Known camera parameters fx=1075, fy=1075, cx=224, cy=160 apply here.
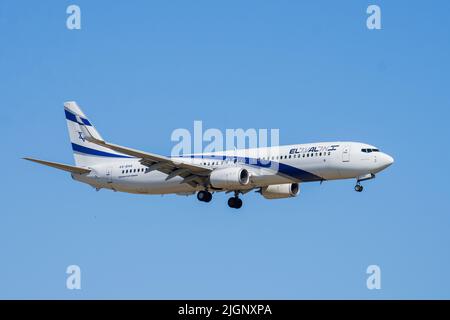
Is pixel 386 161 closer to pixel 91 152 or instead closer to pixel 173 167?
pixel 173 167

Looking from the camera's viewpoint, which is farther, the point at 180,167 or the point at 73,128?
the point at 73,128

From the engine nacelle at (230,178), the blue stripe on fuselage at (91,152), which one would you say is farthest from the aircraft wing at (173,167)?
the blue stripe on fuselage at (91,152)

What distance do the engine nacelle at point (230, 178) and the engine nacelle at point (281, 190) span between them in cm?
410

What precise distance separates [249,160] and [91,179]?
14069 millimetres

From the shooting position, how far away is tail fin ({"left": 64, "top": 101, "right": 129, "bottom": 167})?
86.1m

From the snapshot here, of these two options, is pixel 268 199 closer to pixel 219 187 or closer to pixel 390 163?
pixel 219 187

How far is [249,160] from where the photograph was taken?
77.4 meters

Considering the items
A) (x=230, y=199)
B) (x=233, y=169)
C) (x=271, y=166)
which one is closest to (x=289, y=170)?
(x=271, y=166)

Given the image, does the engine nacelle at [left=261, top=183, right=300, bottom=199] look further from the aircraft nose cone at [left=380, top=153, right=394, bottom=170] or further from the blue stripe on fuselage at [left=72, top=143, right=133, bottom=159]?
the blue stripe on fuselage at [left=72, top=143, right=133, bottom=159]

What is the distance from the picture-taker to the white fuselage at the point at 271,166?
73.6 meters

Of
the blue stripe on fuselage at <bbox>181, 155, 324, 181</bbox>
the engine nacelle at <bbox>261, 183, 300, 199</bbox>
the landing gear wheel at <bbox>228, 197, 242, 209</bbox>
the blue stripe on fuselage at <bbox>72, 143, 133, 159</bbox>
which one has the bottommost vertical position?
the landing gear wheel at <bbox>228, 197, 242, 209</bbox>

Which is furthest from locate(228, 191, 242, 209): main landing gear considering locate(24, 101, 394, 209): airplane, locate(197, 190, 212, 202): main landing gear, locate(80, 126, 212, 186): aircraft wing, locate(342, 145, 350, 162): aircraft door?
locate(342, 145, 350, 162): aircraft door
